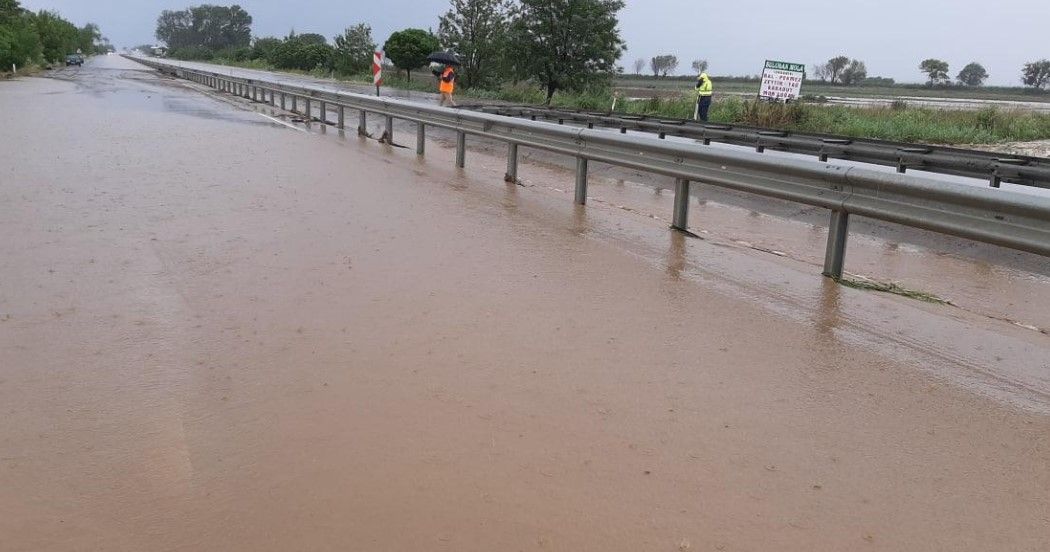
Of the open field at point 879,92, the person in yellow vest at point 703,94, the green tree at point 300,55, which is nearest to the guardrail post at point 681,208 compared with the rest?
the person in yellow vest at point 703,94

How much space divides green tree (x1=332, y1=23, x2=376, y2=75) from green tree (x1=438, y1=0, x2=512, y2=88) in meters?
20.8

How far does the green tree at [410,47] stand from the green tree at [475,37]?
320 inches

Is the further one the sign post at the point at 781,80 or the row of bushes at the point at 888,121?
the sign post at the point at 781,80

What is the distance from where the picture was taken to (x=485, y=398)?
14.3ft

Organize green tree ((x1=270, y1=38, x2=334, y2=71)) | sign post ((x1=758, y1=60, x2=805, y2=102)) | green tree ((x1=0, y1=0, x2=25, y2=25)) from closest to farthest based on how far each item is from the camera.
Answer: sign post ((x1=758, y1=60, x2=805, y2=102))
green tree ((x1=0, y1=0, x2=25, y2=25))
green tree ((x1=270, y1=38, x2=334, y2=71))

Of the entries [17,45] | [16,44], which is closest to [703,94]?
[16,44]

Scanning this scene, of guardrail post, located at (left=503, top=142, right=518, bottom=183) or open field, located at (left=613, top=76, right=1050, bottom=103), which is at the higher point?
open field, located at (left=613, top=76, right=1050, bottom=103)

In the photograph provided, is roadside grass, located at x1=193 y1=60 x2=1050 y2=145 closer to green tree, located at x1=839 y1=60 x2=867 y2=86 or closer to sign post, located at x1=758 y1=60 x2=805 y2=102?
sign post, located at x1=758 y1=60 x2=805 y2=102

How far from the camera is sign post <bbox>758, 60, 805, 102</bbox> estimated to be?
94.8 ft

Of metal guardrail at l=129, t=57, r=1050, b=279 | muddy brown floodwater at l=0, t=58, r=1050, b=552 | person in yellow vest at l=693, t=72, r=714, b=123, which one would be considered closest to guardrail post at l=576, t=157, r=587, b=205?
metal guardrail at l=129, t=57, r=1050, b=279

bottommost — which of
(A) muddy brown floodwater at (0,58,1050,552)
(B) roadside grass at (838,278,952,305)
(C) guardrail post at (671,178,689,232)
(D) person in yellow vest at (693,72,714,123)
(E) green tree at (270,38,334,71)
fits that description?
(A) muddy brown floodwater at (0,58,1050,552)

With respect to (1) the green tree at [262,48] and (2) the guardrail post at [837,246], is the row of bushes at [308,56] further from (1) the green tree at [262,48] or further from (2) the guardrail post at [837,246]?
(2) the guardrail post at [837,246]

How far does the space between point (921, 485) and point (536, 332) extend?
2.38 meters

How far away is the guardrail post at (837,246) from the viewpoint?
274 inches
